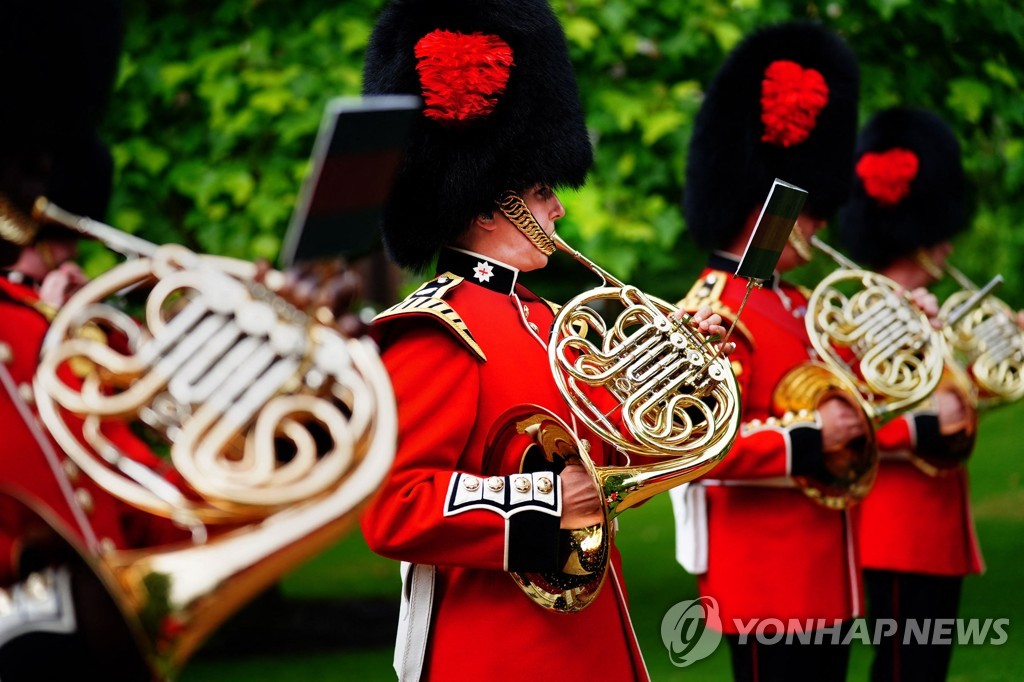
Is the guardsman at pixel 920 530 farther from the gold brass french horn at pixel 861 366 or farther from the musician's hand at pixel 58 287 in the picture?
the musician's hand at pixel 58 287

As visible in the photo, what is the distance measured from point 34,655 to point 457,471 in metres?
1.16

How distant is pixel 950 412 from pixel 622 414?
2787 mm

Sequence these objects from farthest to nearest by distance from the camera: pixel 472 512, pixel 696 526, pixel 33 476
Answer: pixel 696 526 < pixel 472 512 < pixel 33 476

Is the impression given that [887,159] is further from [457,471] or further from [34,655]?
[34,655]

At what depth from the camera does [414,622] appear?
315cm

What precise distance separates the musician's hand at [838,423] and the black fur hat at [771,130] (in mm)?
830

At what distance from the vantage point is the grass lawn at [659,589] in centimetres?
722

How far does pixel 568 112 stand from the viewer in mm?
3561

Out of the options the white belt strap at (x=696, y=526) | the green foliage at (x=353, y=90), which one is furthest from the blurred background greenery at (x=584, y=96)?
the white belt strap at (x=696, y=526)

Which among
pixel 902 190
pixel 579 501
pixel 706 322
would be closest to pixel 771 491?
pixel 706 322

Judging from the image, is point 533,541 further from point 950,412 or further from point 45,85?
point 950,412

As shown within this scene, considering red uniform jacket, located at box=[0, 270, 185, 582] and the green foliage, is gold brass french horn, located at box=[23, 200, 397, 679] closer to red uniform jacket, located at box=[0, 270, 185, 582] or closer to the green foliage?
red uniform jacket, located at box=[0, 270, 185, 582]

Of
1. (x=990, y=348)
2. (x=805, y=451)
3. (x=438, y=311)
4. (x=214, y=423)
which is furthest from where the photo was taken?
(x=990, y=348)

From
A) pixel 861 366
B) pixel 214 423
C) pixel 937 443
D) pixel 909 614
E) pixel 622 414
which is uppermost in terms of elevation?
pixel 214 423
